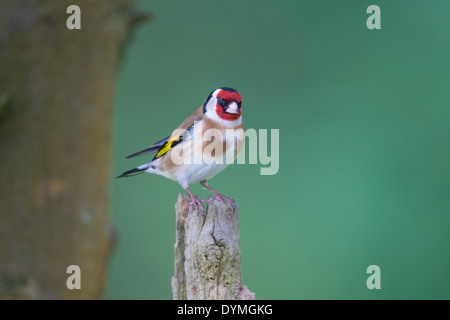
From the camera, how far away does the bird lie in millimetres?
2029

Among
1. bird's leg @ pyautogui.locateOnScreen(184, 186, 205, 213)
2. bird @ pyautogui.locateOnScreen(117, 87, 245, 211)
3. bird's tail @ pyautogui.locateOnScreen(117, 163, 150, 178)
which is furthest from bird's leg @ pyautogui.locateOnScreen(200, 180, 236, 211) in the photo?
bird's tail @ pyautogui.locateOnScreen(117, 163, 150, 178)

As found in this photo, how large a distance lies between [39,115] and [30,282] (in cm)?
34

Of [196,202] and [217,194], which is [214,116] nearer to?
[217,194]

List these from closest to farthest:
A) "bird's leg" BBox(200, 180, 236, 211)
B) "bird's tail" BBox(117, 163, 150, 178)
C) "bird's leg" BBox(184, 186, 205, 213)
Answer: "bird's leg" BBox(184, 186, 205, 213) → "bird's leg" BBox(200, 180, 236, 211) → "bird's tail" BBox(117, 163, 150, 178)

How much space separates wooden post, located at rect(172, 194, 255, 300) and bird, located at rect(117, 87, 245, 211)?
31 cm

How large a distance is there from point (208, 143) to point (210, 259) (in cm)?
62

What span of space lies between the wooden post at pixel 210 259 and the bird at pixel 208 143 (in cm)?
31

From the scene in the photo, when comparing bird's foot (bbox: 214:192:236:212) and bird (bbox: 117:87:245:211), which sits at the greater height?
bird (bbox: 117:87:245:211)

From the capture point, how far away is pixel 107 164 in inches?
43.2

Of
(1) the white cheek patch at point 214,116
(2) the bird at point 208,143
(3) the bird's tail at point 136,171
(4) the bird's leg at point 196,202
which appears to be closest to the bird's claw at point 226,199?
(2) the bird at point 208,143

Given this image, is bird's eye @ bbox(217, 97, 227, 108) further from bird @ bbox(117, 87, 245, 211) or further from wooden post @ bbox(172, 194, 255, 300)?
wooden post @ bbox(172, 194, 255, 300)

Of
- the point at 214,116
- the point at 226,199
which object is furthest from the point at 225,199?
the point at 214,116

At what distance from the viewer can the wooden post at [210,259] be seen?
5.17 feet

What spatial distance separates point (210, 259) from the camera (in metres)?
1.58
